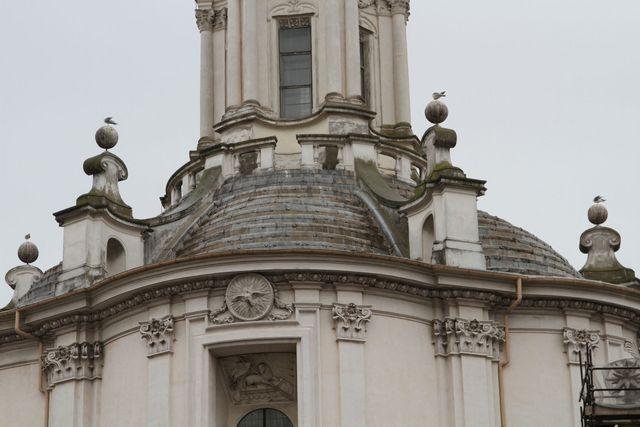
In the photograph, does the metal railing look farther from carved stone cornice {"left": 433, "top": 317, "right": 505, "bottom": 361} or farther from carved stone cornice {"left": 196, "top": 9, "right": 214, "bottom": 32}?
carved stone cornice {"left": 196, "top": 9, "right": 214, "bottom": 32}

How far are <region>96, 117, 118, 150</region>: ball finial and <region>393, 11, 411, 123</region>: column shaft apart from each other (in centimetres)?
742

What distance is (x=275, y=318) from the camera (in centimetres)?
3644

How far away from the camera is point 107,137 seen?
4041 centimetres

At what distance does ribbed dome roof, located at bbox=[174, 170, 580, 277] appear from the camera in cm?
3778

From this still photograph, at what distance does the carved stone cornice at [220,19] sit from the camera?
150 ft

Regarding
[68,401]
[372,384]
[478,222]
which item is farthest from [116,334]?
[478,222]

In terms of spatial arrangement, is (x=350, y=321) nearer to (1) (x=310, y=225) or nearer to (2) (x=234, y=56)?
(1) (x=310, y=225)

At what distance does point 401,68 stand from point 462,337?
9878mm

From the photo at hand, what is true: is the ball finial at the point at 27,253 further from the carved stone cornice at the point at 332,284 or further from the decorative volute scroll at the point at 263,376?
the decorative volute scroll at the point at 263,376

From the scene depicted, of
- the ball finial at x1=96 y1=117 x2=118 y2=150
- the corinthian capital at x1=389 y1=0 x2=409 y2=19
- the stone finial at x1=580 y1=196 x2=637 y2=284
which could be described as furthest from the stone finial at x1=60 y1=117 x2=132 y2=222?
the stone finial at x1=580 y1=196 x2=637 y2=284

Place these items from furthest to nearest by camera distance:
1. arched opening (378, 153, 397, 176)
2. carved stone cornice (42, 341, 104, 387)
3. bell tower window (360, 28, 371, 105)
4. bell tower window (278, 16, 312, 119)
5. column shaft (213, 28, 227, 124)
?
column shaft (213, 28, 227, 124), bell tower window (360, 28, 371, 105), bell tower window (278, 16, 312, 119), arched opening (378, 153, 397, 176), carved stone cornice (42, 341, 104, 387)

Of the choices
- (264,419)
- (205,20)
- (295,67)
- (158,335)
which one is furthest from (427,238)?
(205,20)

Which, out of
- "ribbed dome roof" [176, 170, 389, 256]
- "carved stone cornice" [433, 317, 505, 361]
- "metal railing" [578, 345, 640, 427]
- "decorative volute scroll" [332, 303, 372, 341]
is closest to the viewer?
"metal railing" [578, 345, 640, 427]

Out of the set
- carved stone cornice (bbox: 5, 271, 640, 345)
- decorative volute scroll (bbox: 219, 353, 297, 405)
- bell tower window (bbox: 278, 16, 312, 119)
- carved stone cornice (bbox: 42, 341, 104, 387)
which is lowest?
decorative volute scroll (bbox: 219, 353, 297, 405)
